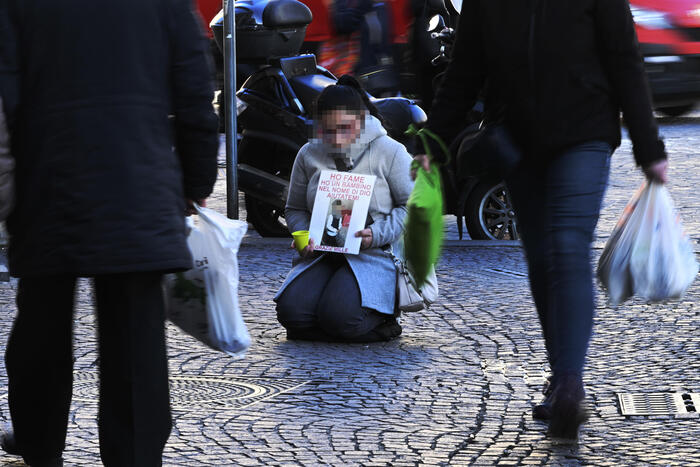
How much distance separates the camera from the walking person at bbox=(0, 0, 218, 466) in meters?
3.42

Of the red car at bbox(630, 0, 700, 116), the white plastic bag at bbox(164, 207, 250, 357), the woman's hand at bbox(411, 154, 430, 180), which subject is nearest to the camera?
the white plastic bag at bbox(164, 207, 250, 357)

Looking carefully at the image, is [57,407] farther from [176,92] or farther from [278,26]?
[278,26]

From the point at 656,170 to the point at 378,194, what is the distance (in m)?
2.11

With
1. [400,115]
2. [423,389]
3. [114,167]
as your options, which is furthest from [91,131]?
[400,115]

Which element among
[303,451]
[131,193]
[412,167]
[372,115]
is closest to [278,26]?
[372,115]

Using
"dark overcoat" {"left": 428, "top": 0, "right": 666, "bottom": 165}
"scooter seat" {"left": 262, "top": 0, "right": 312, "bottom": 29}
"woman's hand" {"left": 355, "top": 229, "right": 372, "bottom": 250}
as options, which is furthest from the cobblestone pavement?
"scooter seat" {"left": 262, "top": 0, "right": 312, "bottom": 29}

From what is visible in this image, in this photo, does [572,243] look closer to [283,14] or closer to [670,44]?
[283,14]

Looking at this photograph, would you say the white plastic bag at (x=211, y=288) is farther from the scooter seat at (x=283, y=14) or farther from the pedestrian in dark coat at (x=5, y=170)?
the scooter seat at (x=283, y=14)

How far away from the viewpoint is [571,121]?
171 inches

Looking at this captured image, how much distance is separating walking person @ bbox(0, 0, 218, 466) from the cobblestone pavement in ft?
2.69

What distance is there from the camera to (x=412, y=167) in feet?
16.5

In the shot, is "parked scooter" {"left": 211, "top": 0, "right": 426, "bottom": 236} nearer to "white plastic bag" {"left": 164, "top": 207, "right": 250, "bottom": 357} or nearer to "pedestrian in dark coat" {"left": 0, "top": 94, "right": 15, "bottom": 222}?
"white plastic bag" {"left": 164, "top": 207, "right": 250, "bottom": 357}

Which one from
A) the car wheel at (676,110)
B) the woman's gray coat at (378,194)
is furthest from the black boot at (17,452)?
the car wheel at (676,110)

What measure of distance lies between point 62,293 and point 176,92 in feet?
2.11
